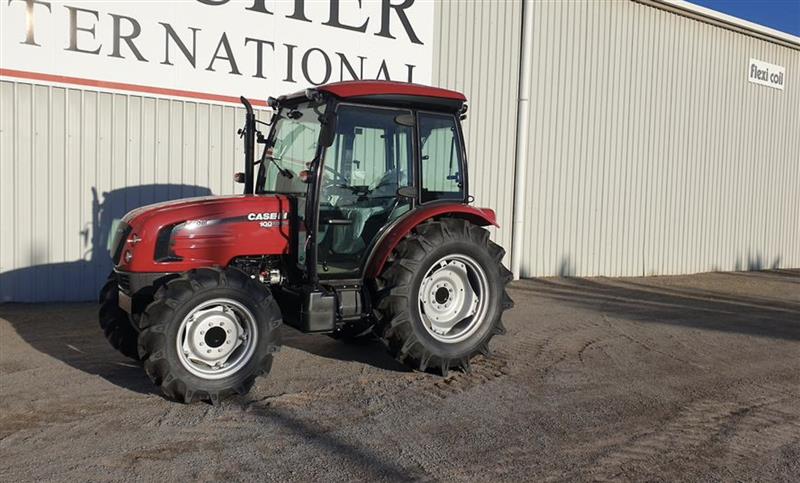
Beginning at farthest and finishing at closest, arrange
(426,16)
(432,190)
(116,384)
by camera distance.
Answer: (426,16) < (432,190) < (116,384)

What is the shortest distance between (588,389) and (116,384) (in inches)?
140

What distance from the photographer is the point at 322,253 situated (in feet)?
18.1

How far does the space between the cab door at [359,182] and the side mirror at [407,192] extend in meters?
0.04

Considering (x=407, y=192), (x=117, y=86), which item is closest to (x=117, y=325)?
(x=407, y=192)

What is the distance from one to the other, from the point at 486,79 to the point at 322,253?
7026mm

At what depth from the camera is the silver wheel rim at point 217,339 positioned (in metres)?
4.82

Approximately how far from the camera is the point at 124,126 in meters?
9.10

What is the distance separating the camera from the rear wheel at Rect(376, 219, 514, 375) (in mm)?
5441

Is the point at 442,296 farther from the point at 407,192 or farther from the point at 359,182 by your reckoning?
the point at 359,182

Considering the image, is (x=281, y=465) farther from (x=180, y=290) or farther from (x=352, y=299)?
(x=352, y=299)

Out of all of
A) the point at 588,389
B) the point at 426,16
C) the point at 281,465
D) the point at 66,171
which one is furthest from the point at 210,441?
the point at 426,16

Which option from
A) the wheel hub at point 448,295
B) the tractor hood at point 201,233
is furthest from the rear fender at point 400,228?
the tractor hood at point 201,233

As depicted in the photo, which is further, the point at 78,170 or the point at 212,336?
the point at 78,170

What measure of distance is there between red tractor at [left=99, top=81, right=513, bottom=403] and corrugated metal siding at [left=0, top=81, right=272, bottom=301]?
370cm
